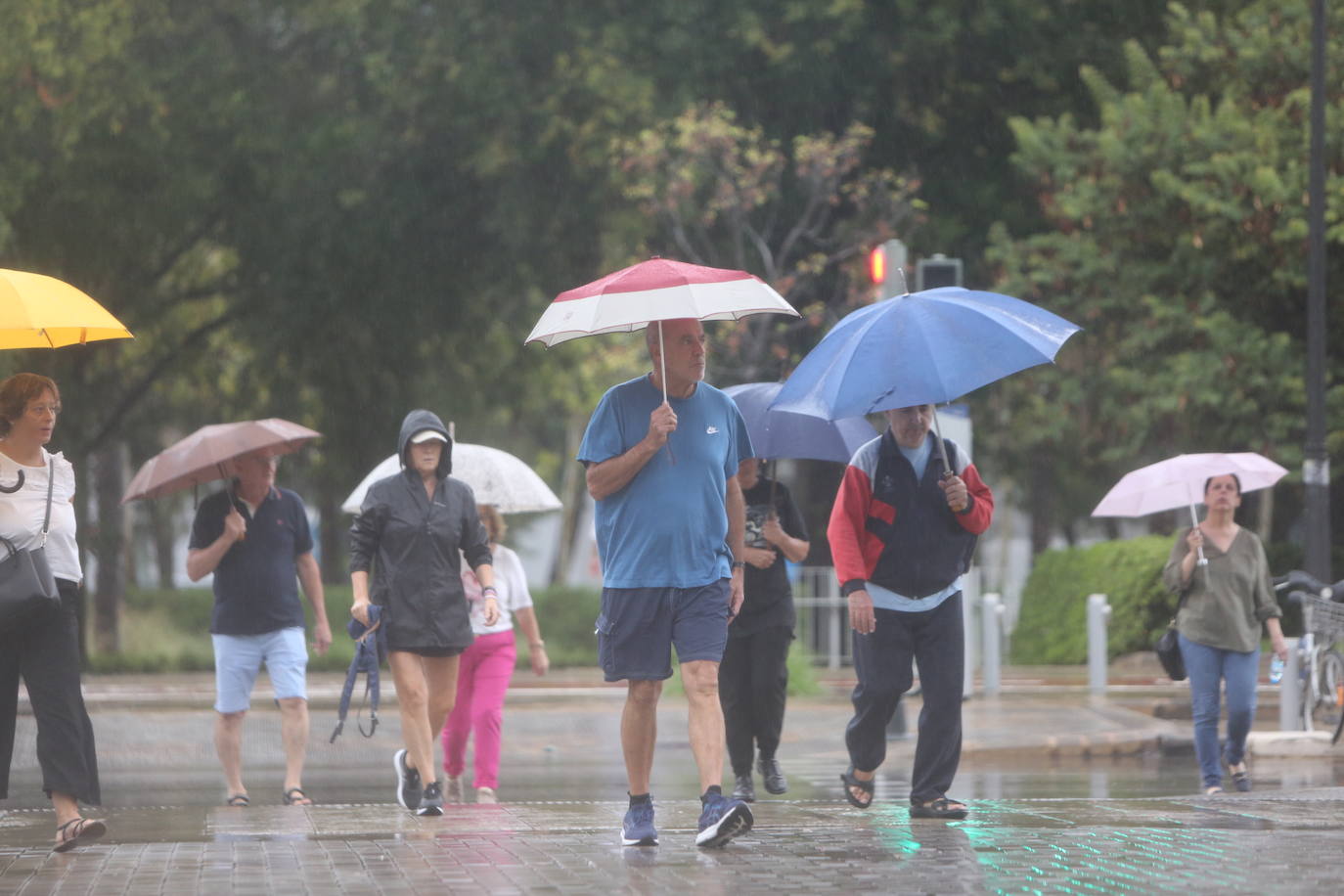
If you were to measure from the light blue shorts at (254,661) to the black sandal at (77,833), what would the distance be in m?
2.63

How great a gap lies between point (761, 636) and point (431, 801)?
1.74m

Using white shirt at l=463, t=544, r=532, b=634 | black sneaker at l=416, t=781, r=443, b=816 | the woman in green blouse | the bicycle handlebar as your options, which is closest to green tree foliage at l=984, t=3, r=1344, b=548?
the bicycle handlebar

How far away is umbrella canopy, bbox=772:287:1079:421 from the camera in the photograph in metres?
8.00

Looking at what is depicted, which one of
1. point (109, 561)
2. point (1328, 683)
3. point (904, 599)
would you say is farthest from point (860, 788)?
point (109, 561)

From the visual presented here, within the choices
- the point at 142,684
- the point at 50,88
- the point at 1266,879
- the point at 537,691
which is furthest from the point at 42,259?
the point at 1266,879

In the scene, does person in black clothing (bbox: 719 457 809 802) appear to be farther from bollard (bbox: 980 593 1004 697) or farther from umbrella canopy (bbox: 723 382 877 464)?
bollard (bbox: 980 593 1004 697)

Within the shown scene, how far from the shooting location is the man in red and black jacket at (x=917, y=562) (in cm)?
838

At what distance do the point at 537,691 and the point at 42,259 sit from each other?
973 centimetres

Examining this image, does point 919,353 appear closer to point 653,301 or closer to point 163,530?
point 653,301

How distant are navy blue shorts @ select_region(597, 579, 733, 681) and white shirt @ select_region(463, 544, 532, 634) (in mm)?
2976

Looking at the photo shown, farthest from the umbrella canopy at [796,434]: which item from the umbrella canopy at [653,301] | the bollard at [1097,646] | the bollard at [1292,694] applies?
the bollard at [1097,646]

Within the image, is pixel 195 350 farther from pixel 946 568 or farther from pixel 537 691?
pixel 946 568

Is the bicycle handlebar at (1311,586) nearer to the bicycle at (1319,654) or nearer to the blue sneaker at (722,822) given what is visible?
the bicycle at (1319,654)

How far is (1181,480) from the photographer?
11375 mm
